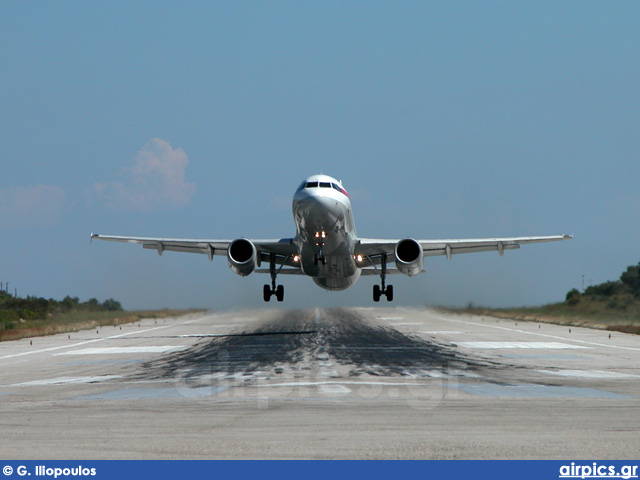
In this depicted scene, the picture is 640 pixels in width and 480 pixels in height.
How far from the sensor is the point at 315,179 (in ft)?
108

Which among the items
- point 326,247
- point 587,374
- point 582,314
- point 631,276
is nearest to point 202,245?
point 326,247

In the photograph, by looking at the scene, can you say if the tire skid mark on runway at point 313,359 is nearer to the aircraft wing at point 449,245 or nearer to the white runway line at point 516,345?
the white runway line at point 516,345

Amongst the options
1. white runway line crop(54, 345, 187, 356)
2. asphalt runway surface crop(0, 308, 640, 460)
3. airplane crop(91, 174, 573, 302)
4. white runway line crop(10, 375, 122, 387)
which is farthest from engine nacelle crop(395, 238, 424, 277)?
Result: white runway line crop(10, 375, 122, 387)

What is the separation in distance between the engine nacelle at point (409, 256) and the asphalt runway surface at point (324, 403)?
8.00m

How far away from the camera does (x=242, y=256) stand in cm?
3444

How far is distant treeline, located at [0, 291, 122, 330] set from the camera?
66.5 meters

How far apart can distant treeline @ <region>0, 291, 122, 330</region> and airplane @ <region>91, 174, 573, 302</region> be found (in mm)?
24397

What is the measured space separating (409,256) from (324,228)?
5.20m

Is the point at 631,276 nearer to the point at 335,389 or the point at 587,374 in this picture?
the point at 587,374

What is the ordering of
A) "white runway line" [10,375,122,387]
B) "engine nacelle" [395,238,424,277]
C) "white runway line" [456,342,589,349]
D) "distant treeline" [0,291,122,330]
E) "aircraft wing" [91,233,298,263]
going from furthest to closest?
"distant treeline" [0,291,122,330] < "aircraft wing" [91,233,298,263] < "engine nacelle" [395,238,424,277] < "white runway line" [456,342,589,349] < "white runway line" [10,375,122,387]

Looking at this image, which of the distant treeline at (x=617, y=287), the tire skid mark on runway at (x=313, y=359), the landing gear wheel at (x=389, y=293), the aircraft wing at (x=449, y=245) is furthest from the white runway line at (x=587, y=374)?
the distant treeline at (x=617, y=287)
